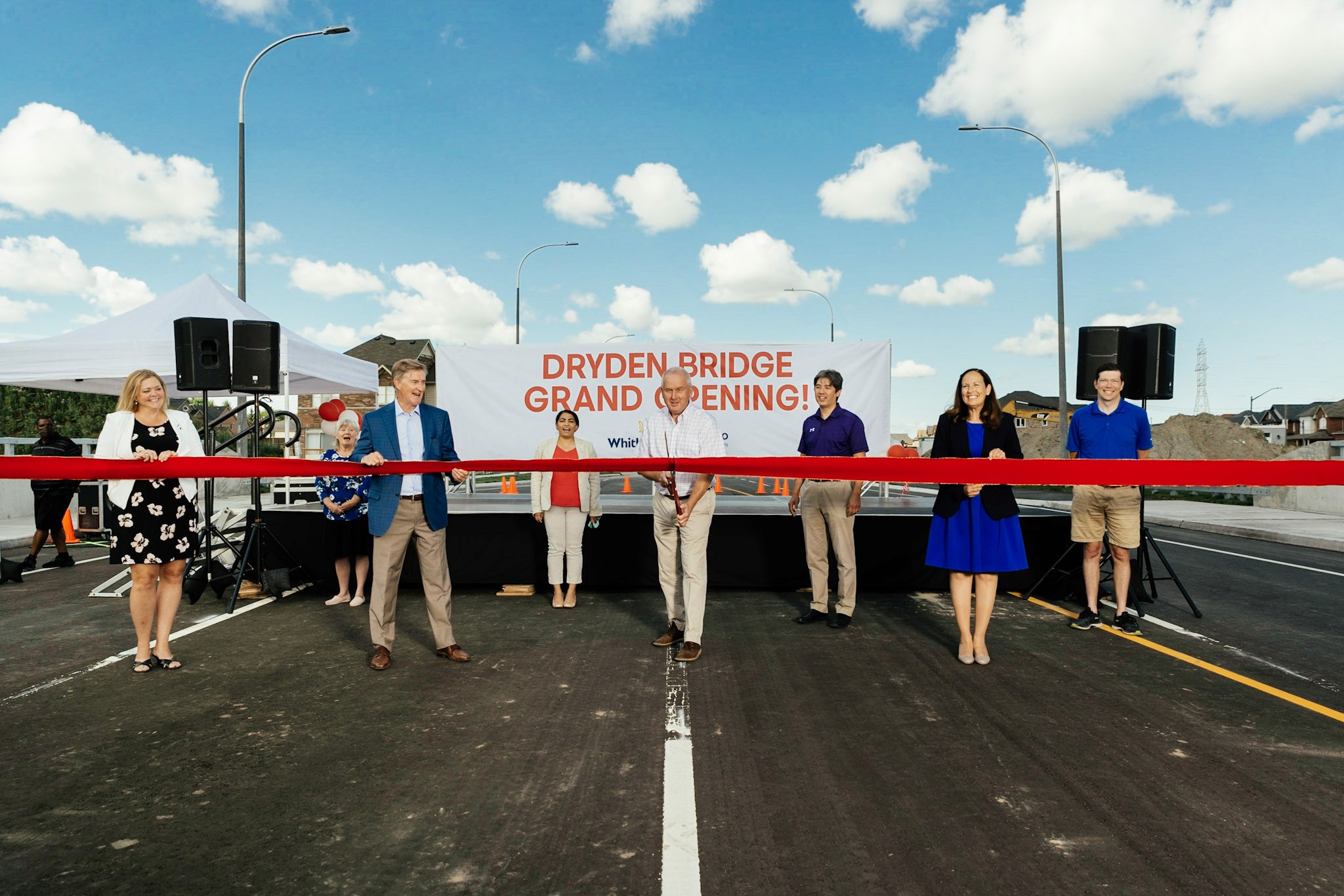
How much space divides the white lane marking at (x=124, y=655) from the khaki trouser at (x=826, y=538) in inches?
188

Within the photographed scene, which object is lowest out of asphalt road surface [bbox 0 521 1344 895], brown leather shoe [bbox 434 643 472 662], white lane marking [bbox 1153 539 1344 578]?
white lane marking [bbox 1153 539 1344 578]

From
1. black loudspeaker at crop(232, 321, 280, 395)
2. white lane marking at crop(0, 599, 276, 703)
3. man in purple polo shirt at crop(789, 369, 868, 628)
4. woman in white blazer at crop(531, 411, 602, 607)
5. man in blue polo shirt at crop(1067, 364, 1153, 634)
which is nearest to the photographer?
white lane marking at crop(0, 599, 276, 703)

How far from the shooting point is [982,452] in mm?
4906

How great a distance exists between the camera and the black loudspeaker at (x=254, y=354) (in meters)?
7.73

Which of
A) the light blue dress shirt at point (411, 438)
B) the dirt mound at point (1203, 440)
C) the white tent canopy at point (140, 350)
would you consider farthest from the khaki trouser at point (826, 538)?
the dirt mound at point (1203, 440)

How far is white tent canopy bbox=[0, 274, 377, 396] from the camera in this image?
959 cm

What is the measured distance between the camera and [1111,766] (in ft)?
11.0

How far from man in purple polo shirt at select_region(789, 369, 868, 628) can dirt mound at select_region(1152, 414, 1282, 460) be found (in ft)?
170

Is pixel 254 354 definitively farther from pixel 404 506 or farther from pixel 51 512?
pixel 404 506

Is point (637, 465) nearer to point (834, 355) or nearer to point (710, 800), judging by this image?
point (710, 800)

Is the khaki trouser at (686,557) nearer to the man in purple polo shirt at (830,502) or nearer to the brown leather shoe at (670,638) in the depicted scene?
the brown leather shoe at (670,638)

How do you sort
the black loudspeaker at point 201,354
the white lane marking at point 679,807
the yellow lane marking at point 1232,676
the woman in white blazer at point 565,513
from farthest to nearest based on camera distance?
the black loudspeaker at point 201,354 < the woman in white blazer at point 565,513 < the yellow lane marking at point 1232,676 < the white lane marking at point 679,807

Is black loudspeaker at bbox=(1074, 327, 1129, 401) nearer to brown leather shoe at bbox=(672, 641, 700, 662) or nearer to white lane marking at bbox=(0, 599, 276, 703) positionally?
brown leather shoe at bbox=(672, 641, 700, 662)

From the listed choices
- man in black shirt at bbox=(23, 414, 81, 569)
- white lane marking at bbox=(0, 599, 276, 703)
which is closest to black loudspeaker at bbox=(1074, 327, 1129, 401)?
white lane marking at bbox=(0, 599, 276, 703)
